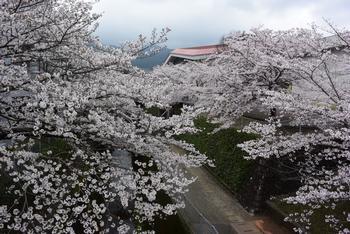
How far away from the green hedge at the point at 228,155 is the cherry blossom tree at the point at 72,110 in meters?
5.65

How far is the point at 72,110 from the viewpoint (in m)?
4.70

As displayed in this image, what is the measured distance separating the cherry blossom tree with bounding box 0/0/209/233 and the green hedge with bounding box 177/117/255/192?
565 cm

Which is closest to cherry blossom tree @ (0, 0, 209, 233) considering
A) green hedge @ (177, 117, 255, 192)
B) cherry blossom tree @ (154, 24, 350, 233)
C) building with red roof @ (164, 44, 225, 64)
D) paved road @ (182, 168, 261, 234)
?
cherry blossom tree @ (154, 24, 350, 233)

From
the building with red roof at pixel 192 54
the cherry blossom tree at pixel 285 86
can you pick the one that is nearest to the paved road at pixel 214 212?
the cherry blossom tree at pixel 285 86

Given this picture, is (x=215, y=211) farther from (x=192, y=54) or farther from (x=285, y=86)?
(x=192, y=54)

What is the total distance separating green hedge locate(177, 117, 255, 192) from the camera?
475 inches

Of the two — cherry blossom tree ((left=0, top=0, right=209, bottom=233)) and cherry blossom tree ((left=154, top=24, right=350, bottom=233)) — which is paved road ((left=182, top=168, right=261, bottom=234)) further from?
cherry blossom tree ((left=0, top=0, right=209, bottom=233))

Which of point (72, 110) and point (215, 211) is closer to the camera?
point (72, 110)

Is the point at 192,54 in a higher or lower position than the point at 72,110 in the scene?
lower

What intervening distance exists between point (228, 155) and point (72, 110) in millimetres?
9605

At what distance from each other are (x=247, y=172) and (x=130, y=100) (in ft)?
22.3

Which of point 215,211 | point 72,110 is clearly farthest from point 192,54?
point 72,110

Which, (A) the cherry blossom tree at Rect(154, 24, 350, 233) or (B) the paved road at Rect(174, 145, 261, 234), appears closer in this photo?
(A) the cherry blossom tree at Rect(154, 24, 350, 233)

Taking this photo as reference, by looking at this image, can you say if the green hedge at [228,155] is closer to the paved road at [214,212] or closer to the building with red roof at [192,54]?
the paved road at [214,212]
